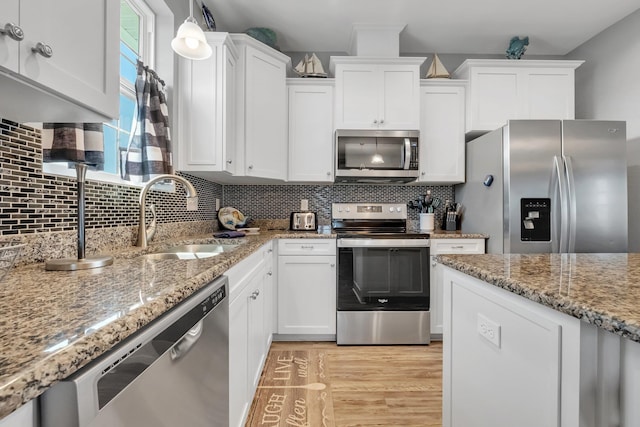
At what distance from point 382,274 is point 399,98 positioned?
5.06 feet

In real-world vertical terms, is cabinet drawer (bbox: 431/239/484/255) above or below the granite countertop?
below

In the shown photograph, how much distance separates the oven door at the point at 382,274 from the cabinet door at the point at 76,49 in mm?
1883

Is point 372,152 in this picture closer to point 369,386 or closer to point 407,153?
point 407,153

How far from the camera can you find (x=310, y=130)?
2.81 m

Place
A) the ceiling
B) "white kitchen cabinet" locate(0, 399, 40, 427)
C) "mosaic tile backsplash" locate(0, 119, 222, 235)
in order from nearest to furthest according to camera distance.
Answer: "white kitchen cabinet" locate(0, 399, 40, 427), "mosaic tile backsplash" locate(0, 119, 222, 235), the ceiling

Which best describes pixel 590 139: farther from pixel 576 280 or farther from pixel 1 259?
pixel 1 259

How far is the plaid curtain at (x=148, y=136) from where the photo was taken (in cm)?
167

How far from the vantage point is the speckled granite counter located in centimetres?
37

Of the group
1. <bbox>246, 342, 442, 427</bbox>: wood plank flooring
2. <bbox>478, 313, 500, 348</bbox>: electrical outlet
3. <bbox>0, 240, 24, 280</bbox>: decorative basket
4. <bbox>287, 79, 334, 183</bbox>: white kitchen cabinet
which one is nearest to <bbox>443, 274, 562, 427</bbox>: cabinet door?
<bbox>478, 313, 500, 348</bbox>: electrical outlet

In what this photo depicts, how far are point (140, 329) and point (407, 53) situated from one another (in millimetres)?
3393

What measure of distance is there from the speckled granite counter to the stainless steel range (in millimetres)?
1566

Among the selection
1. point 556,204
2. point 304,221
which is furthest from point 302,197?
point 556,204

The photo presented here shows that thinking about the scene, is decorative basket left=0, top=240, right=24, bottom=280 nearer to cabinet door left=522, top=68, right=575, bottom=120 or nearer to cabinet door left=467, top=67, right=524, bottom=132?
cabinet door left=467, top=67, right=524, bottom=132

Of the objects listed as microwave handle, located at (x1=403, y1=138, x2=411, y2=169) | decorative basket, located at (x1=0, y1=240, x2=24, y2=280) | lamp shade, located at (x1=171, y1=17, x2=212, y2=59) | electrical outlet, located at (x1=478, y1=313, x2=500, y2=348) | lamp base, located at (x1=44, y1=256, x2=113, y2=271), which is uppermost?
lamp shade, located at (x1=171, y1=17, x2=212, y2=59)
